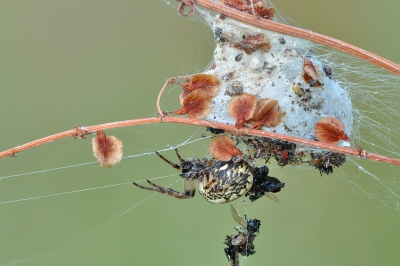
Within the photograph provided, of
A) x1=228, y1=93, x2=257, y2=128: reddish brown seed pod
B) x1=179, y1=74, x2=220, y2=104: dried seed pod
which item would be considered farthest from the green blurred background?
x1=228, y1=93, x2=257, y2=128: reddish brown seed pod

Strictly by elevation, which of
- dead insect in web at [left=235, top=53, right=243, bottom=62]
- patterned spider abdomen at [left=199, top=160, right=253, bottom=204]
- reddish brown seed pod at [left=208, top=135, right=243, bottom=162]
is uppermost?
dead insect in web at [left=235, top=53, right=243, bottom=62]

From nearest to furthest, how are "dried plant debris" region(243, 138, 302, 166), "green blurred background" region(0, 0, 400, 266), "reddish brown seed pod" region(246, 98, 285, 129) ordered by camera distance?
"reddish brown seed pod" region(246, 98, 285, 129) < "dried plant debris" region(243, 138, 302, 166) < "green blurred background" region(0, 0, 400, 266)

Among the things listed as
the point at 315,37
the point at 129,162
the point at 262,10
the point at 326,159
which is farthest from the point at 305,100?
the point at 129,162

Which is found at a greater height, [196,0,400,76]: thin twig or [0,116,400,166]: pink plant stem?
[196,0,400,76]: thin twig

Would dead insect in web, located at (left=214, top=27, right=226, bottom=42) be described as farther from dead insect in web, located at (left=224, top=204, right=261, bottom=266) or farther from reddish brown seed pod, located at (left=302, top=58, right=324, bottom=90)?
dead insect in web, located at (left=224, top=204, right=261, bottom=266)

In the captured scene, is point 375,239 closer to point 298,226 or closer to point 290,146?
point 298,226

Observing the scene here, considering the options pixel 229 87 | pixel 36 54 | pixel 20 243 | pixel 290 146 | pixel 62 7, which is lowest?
pixel 20 243

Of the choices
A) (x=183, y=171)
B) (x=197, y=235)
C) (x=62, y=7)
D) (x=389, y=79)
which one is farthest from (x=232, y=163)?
(x=62, y=7)

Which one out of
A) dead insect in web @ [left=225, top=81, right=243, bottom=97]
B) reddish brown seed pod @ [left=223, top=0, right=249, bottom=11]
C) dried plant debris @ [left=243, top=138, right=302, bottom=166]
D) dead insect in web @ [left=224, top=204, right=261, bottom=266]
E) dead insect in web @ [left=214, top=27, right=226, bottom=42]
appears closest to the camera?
reddish brown seed pod @ [left=223, top=0, right=249, bottom=11]
